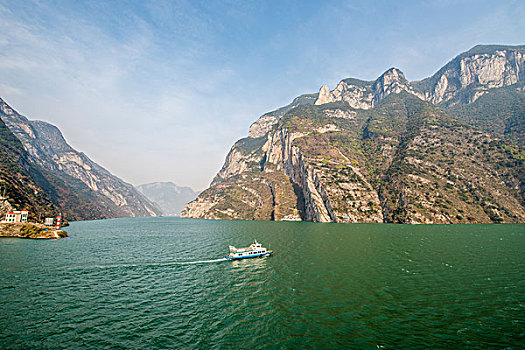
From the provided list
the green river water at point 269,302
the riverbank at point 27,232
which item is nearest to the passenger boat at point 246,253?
the green river water at point 269,302

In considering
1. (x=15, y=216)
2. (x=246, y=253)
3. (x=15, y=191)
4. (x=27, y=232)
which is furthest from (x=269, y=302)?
(x=15, y=191)

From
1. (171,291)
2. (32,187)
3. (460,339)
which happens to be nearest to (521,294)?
(460,339)

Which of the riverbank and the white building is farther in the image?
the white building

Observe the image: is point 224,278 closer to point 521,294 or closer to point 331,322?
point 331,322

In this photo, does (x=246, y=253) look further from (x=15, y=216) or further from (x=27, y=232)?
(x=15, y=216)

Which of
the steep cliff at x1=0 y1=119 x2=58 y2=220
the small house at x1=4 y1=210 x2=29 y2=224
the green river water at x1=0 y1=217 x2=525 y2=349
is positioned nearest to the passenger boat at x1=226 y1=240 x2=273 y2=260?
the green river water at x1=0 y1=217 x2=525 y2=349

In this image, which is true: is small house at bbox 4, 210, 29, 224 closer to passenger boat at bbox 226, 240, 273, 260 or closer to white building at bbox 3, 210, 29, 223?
white building at bbox 3, 210, 29, 223
